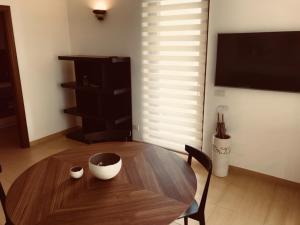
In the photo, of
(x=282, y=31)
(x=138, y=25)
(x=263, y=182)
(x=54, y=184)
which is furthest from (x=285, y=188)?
(x=138, y=25)

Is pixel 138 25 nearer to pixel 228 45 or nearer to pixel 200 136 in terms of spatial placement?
pixel 228 45

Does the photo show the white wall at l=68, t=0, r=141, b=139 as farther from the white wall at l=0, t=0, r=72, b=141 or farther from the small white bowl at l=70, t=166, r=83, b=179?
the small white bowl at l=70, t=166, r=83, b=179

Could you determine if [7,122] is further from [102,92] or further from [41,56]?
[102,92]

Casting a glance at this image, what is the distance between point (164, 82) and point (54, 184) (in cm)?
236

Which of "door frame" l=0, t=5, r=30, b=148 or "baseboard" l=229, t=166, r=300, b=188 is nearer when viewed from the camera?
"baseboard" l=229, t=166, r=300, b=188

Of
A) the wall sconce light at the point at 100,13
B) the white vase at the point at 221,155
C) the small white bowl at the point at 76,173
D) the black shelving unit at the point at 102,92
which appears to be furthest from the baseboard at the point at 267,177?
the wall sconce light at the point at 100,13

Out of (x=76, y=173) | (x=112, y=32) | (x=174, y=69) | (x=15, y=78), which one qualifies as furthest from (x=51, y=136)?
(x=76, y=173)

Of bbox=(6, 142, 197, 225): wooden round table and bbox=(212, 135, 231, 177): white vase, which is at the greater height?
Answer: bbox=(6, 142, 197, 225): wooden round table

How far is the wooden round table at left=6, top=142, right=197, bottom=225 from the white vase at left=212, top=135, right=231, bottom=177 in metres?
1.29

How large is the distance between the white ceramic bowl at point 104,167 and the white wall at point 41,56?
9.22 ft

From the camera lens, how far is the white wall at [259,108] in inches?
99.8

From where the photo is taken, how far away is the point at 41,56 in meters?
3.92

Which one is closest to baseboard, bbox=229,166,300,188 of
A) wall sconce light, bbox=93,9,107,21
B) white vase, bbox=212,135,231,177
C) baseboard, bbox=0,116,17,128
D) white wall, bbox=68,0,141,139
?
white vase, bbox=212,135,231,177

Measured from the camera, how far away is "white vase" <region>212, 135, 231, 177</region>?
287 centimetres
